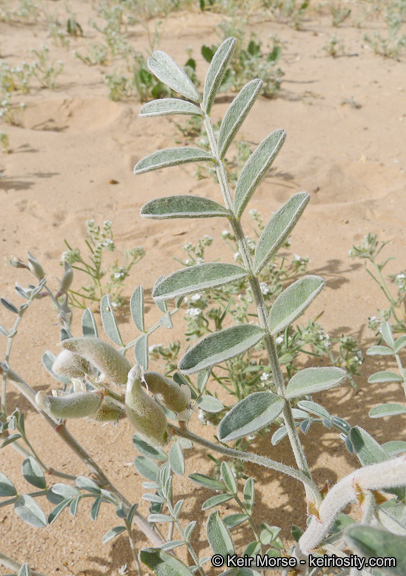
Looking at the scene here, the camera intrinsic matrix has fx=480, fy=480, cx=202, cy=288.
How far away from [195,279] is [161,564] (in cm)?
57

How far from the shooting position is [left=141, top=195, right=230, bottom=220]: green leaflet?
2.57 feet

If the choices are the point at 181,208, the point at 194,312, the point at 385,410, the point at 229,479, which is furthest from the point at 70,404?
the point at 194,312

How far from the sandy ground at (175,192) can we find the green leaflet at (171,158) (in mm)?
1186

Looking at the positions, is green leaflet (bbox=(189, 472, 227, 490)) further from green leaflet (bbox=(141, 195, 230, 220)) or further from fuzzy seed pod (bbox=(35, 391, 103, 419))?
green leaflet (bbox=(141, 195, 230, 220))

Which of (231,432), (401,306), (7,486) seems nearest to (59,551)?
(7,486)

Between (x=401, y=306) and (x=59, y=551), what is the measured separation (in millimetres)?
1827

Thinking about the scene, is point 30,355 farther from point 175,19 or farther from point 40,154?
point 175,19

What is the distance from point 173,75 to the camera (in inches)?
36.5

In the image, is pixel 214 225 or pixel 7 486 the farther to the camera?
pixel 214 225

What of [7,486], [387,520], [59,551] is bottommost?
[59,551]

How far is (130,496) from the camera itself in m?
1.61

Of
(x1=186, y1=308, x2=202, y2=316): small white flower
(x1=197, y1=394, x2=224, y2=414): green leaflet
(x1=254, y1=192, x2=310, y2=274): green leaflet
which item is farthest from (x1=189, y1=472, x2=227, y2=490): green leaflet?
(x1=186, y1=308, x2=202, y2=316): small white flower

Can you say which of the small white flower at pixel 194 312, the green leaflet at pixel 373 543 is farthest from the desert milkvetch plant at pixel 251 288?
the small white flower at pixel 194 312

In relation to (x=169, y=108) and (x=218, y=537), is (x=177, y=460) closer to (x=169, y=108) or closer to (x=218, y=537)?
(x=218, y=537)
